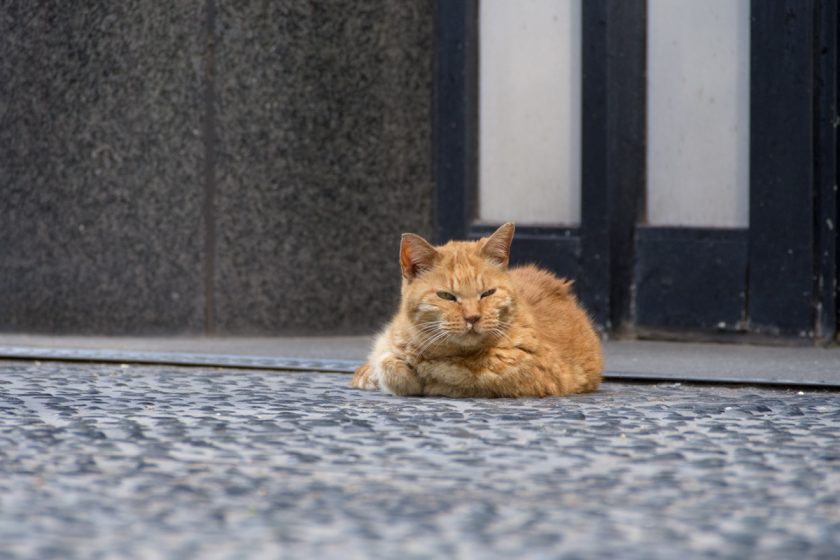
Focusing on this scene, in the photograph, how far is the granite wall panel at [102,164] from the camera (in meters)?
7.22

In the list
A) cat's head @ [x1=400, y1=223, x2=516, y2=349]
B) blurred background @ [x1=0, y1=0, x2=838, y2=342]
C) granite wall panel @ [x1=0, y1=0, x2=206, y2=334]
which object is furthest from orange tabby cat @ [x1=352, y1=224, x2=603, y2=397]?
granite wall panel @ [x1=0, y1=0, x2=206, y2=334]

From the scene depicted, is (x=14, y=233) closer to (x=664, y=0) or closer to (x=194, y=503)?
(x=664, y=0)

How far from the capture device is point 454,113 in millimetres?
7496

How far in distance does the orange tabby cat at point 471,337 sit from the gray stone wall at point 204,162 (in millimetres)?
1943

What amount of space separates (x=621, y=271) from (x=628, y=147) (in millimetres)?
581

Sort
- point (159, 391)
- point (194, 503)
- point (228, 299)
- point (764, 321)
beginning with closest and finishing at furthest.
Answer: point (194, 503) → point (159, 391) → point (764, 321) → point (228, 299)

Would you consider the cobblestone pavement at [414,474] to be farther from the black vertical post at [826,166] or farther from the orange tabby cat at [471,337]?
the black vertical post at [826,166]

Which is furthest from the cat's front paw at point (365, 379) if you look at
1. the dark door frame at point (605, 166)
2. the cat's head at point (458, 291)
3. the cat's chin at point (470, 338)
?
the dark door frame at point (605, 166)

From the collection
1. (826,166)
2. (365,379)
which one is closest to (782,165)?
(826,166)

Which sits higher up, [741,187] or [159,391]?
[741,187]

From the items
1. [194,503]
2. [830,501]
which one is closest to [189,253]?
[194,503]

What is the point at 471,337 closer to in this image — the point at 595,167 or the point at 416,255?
the point at 416,255

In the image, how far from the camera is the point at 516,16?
7.38 metres

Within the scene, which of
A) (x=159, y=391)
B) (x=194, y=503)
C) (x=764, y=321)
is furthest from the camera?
(x=764, y=321)
